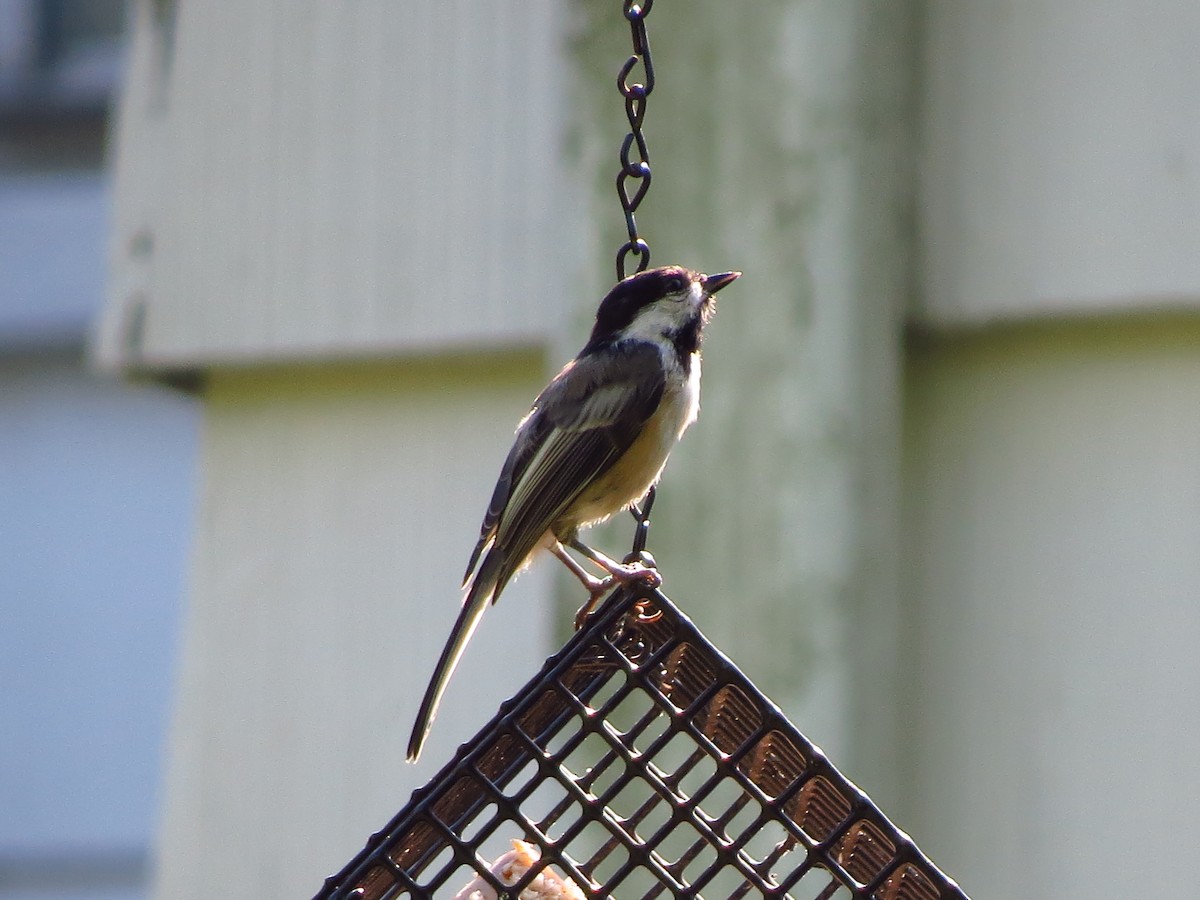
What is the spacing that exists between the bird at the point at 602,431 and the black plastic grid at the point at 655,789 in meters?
0.35

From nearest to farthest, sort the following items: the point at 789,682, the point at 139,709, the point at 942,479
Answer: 1. the point at 789,682
2. the point at 942,479
3. the point at 139,709

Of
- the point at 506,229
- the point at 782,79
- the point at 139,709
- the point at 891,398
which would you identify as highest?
the point at 782,79

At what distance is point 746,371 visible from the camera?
450cm

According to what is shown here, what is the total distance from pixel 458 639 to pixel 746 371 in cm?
179

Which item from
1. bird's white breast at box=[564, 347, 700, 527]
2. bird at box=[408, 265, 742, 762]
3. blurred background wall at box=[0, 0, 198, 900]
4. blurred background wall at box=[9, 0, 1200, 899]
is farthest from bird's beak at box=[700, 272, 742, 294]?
blurred background wall at box=[0, 0, 198, 900]

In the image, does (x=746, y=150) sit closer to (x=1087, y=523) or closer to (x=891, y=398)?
(x=891, y=398)

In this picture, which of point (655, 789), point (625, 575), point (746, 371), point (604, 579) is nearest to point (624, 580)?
point (625, 575)

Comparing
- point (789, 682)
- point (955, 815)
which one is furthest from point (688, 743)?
point (955, 815)

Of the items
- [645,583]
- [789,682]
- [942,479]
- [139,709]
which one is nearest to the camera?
[645,583]

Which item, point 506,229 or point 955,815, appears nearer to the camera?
point 955,815

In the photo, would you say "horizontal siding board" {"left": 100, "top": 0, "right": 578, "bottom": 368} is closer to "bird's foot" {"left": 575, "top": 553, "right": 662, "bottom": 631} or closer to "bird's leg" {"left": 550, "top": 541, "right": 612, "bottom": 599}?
"bird's leg" {"left": 550, "top": 541, "right": 612, "bottom": 599}

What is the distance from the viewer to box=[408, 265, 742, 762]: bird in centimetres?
312

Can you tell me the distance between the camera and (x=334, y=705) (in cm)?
497

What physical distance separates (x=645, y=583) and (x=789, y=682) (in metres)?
1.83
